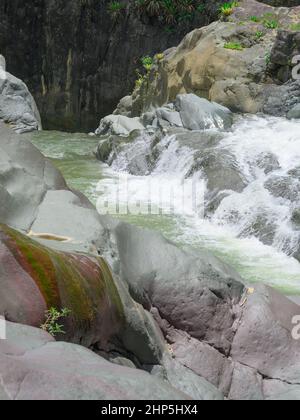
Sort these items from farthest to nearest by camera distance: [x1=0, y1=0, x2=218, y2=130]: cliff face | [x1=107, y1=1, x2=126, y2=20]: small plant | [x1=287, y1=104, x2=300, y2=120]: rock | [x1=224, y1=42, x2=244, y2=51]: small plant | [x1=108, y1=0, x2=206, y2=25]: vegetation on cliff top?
[x1=0, y1=0, x2=218, y2=130]: cliff face → [x1=107, y1=1, x2=126, y2=20]: small plant → [x1=108, y1=0, x2=206, y2=25]: vegetation on cliff top → [x1=224, y1=42, x2=244, y2=51]: small plant → [x1=287, y1=104, x2=300, y2=120]: rock

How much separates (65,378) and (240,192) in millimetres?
8962

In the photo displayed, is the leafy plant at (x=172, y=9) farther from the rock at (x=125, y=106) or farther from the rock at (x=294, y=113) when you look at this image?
the rock at (x=294, y=113)

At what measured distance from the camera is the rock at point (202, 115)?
50.8ft

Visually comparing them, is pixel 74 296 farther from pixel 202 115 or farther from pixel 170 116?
pixel 170 116

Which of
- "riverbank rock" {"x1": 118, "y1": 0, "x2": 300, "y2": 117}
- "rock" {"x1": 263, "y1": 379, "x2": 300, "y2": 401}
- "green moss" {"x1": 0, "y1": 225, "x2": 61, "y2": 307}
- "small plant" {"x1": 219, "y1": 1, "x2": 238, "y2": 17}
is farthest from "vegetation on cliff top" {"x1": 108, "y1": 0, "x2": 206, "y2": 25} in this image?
"green moss" {"x1": 0, "y1": 225, "x2": 61, "y2": 307}

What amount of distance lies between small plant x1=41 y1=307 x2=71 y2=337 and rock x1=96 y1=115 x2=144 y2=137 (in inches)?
563

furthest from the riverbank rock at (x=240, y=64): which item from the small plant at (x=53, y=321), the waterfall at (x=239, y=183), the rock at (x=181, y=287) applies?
the small plant at (x=53, y=321)

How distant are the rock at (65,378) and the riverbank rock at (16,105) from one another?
1785cm

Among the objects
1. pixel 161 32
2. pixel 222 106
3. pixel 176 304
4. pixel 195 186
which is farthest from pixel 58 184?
pixel 161 32

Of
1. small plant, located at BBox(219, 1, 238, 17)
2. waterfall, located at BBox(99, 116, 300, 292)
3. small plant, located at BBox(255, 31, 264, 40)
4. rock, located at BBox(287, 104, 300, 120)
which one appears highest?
small plant, located at BBox(219, 1, 238, 17)

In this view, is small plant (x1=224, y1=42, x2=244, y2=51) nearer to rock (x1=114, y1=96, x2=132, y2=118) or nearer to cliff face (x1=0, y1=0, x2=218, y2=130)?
rock (x1=114, y1=96, x2=132, y2=118)

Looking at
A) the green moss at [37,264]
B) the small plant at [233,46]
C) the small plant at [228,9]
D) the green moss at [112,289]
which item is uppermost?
the small plant at [228,9]

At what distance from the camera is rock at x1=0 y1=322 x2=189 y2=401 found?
7.95 ft

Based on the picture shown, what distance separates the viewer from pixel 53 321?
3.60m
